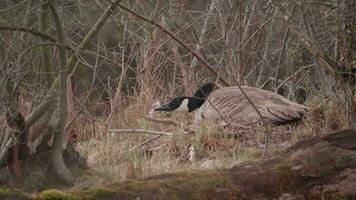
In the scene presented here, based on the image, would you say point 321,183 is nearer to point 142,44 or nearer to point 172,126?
point 172,126

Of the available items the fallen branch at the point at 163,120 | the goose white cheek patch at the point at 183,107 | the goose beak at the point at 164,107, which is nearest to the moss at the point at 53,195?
the fallen branch at the point at 163,120

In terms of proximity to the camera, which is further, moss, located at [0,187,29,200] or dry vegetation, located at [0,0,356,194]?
dry vegetation, located at [0,0,356,194]

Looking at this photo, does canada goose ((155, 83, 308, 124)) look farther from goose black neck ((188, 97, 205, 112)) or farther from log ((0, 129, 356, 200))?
log ((0, 129, 356, 200))

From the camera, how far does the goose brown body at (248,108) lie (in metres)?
9.91

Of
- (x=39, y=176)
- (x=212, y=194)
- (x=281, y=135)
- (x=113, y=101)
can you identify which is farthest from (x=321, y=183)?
(x=113, y=101)

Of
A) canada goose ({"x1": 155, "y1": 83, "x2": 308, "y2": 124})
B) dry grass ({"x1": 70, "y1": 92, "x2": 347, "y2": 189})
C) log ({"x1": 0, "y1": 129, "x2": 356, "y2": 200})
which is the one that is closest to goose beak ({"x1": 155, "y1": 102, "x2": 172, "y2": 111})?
canada goose ({"x1": 155, "y1": 83, "x2": 308, "y2": 124})

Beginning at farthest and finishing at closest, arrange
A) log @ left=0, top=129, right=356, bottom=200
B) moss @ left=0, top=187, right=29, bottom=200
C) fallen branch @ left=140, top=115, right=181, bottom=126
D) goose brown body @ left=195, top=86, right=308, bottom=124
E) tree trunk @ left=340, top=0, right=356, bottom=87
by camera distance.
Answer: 1. fallen branch @ left=140, top=115, right=181, bottom=126
2. goose brown body @ left=195, top=86, right=308, bottom=124
3. tree trunk @ left=340, top=0, right=356, bottom=87
4. log @ left=0, top=129, right=356, bottom=200
5. moss @ left=0, top=187, right=29, bottom=200

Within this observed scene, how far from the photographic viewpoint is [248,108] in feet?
33.6

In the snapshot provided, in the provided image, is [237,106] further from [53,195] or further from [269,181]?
[53,195]

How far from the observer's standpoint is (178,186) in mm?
5430

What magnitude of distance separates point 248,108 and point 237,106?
0.51 ft

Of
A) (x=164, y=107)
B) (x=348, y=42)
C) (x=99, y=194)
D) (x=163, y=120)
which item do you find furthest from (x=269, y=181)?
(x=164, y=107)

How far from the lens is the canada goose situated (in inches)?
391

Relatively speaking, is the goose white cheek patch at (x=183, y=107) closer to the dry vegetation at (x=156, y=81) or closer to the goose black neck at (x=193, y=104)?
the goose black neck at (x=193, y=104)
